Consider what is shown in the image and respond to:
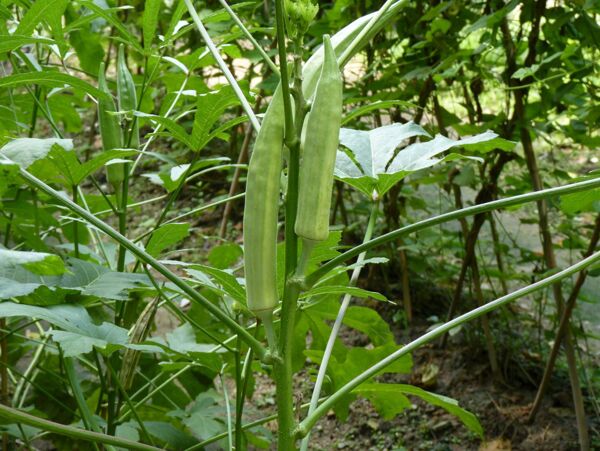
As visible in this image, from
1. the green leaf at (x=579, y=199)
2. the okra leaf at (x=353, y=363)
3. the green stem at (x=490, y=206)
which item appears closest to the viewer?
the green stem at (x=490, y=206)

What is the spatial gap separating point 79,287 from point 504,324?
186cm

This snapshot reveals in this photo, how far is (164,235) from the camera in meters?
1.30

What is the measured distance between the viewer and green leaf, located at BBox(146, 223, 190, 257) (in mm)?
1282

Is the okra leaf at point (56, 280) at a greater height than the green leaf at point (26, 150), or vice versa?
the green leaf at point (26, 150)

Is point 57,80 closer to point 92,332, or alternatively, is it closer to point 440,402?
point 92,332

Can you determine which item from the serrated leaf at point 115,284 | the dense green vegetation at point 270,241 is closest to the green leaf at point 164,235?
the dense green vegetation at point 270,241

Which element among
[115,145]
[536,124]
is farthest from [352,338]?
[115,145]

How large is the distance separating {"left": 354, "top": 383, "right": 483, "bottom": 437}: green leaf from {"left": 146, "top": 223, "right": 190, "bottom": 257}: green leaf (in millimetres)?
416

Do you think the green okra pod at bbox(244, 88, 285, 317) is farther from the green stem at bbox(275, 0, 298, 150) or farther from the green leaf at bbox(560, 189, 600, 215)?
the green leaf at bbox(560, 189, 600, 215)

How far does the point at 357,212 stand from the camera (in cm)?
318

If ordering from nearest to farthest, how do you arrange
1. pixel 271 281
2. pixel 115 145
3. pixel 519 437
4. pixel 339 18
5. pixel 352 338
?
pixel 271 281 < pixel 115 145 < pixel 519 437 < pixel 339 18 < pixel 352 338

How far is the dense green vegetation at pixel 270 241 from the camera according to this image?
2.99 ft

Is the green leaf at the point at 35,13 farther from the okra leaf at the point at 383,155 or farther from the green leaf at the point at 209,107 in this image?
the okra leaf at the point at 383,155

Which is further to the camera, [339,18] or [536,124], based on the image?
[339,18]
